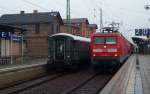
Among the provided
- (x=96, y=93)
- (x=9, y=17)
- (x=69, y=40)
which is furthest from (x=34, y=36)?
(x=96, y=93)

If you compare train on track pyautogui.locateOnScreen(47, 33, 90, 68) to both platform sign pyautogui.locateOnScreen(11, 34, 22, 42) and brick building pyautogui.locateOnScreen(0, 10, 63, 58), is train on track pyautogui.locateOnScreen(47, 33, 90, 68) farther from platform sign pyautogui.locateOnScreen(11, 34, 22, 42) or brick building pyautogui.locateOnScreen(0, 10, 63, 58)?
brick building pyautogui.locateOnScreen(0, 10, 63, 58)

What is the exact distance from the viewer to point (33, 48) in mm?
57656

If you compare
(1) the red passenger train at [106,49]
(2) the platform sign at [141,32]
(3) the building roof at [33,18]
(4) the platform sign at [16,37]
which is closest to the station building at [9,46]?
(4) the platform sign at [16,37]

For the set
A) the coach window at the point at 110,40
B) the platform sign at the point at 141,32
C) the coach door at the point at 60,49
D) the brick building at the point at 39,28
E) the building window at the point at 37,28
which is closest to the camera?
the coach window at the point at 110,40

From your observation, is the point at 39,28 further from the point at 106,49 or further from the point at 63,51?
the point at 106,49

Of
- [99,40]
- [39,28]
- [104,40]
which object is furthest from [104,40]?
[39,28]

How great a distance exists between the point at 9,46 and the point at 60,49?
31.8 feet

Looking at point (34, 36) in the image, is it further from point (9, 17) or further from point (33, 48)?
point (9, 17)

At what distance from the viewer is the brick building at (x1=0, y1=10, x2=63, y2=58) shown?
57562 millimetres

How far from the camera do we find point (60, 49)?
28.2 meters

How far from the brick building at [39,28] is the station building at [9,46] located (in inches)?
690

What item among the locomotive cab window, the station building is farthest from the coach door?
the station building

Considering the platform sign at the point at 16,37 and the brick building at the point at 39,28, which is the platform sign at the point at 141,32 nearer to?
the brick building at the point at 39,28

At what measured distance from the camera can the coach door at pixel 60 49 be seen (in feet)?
92.0
